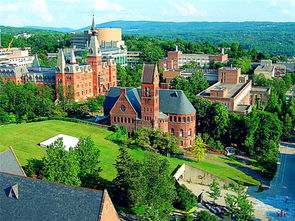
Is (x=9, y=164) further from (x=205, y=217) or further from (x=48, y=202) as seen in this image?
(x=205, y=217)

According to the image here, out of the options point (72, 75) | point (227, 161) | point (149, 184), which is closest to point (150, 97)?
point (227, 161)

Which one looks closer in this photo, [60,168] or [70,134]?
[60,168]

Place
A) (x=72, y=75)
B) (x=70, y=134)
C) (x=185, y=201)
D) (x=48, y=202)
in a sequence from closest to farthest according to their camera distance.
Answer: (x=48, y=202) → (x=185, y=201) → (x=70, y=134) → (x=72, y=75)

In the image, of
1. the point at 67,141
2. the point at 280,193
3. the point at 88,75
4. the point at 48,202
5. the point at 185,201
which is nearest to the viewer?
the point at 48,202

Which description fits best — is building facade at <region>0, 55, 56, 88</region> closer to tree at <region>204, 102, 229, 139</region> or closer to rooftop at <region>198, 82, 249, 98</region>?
rooftop at <region>198, 82, 249, 98</region>

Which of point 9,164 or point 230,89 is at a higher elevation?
point 230,89

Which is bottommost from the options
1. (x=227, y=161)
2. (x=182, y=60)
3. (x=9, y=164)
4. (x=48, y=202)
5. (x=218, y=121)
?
(x=227, y=161)

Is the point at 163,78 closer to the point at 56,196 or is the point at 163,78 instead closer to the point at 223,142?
the point at 223,142
